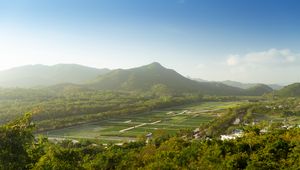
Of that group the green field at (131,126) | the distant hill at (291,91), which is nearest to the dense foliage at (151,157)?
the green field at (131,126)

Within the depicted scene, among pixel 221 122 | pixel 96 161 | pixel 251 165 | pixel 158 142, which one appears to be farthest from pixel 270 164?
pixel 221 122

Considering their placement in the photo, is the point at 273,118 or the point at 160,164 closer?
the point at 160,164

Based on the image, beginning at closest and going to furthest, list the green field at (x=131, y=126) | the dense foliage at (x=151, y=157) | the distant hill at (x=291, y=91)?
the dense foliage at (x=151, y=157) < the green field at (x=131, y=126) < the distant hill at (x=291, y=91)

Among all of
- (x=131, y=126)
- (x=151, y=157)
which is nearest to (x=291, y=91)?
(x=131, y=126)

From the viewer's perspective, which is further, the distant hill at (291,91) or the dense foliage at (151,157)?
the distant hill at (291,91)

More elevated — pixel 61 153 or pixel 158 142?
pixel 61 153

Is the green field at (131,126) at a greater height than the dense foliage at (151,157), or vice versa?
the dense foliage at (151,157)

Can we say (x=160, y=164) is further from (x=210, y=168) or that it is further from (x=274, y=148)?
(x=274, y=148)

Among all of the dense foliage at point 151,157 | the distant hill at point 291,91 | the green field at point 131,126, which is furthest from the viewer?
the distant hill at point 291,91

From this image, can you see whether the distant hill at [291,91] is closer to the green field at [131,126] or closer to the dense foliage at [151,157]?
the green field at [131,126]
